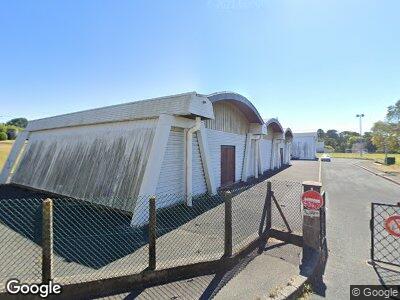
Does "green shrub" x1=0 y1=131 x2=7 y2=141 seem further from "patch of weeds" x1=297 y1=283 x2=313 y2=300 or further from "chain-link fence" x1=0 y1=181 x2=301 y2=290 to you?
"patch of weeds" x1=297 y1=283 x2=313 y2=300

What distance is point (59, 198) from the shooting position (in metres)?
11.5

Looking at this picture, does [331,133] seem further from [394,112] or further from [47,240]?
[47,240]

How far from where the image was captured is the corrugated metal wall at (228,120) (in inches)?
564

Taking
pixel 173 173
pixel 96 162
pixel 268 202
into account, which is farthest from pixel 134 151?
pixel 268 202

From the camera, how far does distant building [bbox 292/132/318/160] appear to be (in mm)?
54688

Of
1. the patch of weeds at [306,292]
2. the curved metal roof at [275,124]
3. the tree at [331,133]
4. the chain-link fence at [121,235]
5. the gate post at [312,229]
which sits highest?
the tree at [331,133]

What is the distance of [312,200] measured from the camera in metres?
5.74

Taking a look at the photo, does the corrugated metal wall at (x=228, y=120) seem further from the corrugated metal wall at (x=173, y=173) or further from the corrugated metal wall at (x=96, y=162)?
the corrugated metal wall at (x=96, y=162)

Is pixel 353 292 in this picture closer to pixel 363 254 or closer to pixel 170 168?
pixel 363 254

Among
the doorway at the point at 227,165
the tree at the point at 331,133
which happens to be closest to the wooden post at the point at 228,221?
the doorway at the point at 227,165

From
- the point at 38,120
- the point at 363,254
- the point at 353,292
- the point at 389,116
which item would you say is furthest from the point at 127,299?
the point at 389,116

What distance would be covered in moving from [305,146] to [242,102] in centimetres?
4455

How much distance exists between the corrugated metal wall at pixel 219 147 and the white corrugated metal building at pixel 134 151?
6 cm

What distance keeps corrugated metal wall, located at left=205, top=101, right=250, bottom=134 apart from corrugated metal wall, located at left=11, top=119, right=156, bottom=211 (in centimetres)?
461
